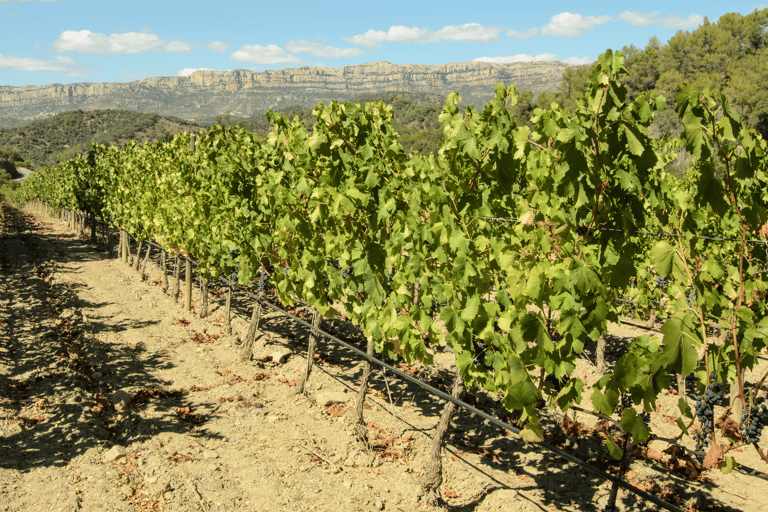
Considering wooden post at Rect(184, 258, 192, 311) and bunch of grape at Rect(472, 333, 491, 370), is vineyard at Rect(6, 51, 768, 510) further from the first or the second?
wooden post at Rect(184, 258, 192, 311)

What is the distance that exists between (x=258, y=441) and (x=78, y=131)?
595 ft

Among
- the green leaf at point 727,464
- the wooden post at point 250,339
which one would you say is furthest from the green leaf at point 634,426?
the wooden post at point 250,339

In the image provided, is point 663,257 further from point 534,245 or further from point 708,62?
point 708,62

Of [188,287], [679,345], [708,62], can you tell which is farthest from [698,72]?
[679,345]

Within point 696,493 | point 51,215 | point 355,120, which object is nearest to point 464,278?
point 355,120

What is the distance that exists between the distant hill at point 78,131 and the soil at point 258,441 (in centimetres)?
13717

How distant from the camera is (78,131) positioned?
153m

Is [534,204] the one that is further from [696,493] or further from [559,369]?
[696,493]

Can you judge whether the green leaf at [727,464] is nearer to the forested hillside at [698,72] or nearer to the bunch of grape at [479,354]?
the bunch of grape at [479,354]

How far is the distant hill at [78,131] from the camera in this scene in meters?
136

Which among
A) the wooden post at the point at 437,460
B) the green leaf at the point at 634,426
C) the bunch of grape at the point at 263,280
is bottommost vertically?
the wooden post at the point at 437,460

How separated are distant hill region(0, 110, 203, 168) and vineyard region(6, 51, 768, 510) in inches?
5525

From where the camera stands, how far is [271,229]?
285 inches

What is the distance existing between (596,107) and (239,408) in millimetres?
5708
